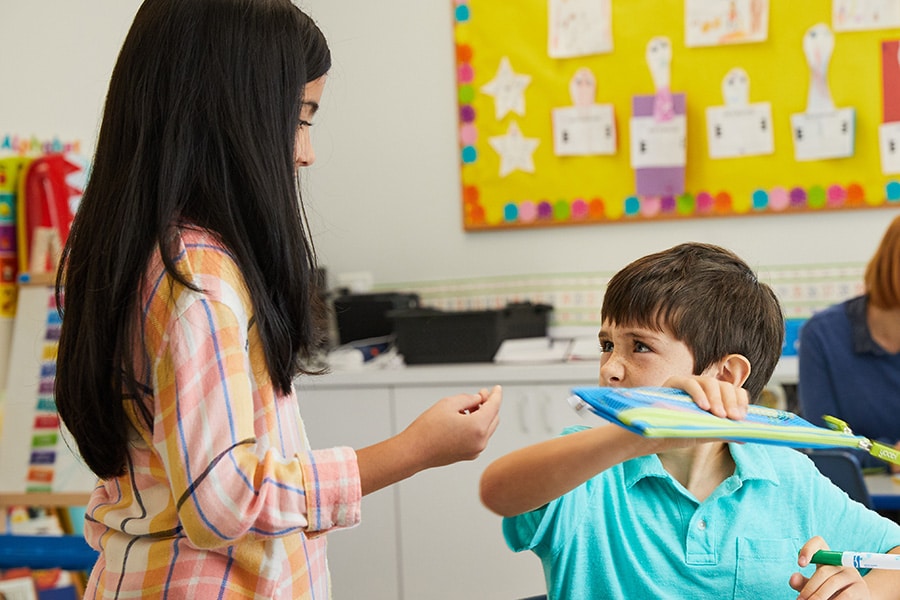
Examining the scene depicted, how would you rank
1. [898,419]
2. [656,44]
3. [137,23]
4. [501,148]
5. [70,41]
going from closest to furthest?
[137,23] → [898,419] → [70,41] → [656,44] → [501,148]

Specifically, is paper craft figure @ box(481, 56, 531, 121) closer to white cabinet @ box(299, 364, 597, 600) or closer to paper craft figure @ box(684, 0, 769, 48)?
paper craft figure @ box(684, 0, 769, 48)

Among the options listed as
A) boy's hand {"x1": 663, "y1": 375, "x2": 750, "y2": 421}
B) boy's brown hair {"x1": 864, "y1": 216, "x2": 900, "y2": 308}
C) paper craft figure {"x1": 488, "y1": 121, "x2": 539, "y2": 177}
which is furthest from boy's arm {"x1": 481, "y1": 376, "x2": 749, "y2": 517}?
paper craft figure {"x1": 488, "y1": 121, "x2": 539, "y2": 177}

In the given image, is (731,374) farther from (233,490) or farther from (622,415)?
(233,490)

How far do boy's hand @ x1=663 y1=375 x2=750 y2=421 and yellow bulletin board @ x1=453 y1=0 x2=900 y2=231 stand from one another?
2.59 meters

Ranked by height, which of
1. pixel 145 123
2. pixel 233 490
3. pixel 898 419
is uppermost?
pixel 145 123

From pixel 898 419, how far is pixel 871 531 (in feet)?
4.72

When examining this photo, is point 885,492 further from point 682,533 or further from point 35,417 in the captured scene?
point 35,417

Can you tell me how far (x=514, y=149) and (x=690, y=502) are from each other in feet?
8.47

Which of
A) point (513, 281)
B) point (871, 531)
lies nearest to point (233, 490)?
point (871, 531)

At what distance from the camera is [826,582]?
3.42 feet

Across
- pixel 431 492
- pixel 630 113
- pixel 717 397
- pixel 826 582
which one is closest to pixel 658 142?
A: pixel 630 113

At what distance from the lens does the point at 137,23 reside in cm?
111

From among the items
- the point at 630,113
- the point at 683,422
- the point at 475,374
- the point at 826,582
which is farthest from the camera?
the point at 630,113

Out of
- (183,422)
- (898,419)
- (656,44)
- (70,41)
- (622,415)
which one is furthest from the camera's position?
(656,44)
